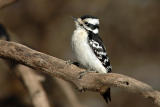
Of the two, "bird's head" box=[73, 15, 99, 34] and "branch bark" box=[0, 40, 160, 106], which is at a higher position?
"bird's head" box=[73, 15, 99, 34]

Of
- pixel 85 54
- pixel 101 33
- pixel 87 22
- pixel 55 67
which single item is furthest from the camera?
pixel 101 33

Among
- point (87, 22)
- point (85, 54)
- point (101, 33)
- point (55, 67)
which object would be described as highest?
point (101, 33)

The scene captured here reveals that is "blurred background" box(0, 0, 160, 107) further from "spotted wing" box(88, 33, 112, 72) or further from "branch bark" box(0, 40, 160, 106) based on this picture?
"branch bark" box(0, 40, 160, 106)

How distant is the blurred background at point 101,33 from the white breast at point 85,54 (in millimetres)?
2378

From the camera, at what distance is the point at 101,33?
7934 mm

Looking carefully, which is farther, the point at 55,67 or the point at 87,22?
the point at 87,22

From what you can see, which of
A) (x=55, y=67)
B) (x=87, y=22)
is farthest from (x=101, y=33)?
(x=55, y=67)

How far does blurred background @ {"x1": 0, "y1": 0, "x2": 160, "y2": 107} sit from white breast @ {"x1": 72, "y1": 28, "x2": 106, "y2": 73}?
7.80ft

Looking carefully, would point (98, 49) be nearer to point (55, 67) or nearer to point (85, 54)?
point (85, 54)

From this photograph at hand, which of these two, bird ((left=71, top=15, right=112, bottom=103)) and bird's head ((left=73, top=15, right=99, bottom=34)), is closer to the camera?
bird ((left=71, top=15, right=112, bottom=103))

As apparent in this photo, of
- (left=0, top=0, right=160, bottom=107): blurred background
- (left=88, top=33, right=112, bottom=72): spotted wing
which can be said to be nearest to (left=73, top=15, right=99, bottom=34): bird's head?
(left=88, top=33, right=112, bottom=72): spotted wing

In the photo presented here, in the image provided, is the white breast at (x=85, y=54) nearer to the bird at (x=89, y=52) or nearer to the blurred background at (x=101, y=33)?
the bird at (x=89, y=52)

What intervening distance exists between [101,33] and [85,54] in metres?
2.54

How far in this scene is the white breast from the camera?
17.8ft
